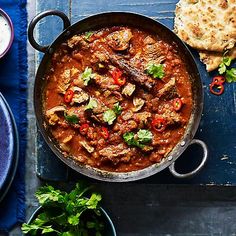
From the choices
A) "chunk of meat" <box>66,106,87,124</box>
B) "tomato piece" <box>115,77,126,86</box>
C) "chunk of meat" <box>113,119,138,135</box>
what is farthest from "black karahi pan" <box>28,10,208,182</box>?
"tomato piece" <box>115,77,126,86</box>

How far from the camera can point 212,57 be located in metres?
5.23

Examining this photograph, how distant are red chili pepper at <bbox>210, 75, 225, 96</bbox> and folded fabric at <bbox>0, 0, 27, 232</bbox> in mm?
1504

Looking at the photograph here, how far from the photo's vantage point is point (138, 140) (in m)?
4.98

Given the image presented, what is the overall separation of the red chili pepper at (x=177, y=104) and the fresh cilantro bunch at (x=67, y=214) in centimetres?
88

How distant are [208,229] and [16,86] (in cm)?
193

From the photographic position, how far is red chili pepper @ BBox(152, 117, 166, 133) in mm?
4988

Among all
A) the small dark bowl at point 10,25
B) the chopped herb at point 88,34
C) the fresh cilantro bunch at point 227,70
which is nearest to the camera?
the chopped herb at point 88,34

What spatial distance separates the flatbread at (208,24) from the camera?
16.9ft

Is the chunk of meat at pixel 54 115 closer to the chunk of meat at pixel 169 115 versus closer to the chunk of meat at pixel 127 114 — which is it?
the chunk of meat at pixel 127 114

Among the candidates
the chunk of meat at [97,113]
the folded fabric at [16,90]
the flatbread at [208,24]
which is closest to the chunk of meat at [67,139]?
the chunk of meat at [97,113]

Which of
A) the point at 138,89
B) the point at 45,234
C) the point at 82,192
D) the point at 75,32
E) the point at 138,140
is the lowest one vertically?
the point at 45,234

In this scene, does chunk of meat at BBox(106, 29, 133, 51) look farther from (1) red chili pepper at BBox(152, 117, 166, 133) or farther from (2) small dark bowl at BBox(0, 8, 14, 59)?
(2) small dark bowl at BBox(0, 8, 14, 59)

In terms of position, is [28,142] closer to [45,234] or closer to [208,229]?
[45,234]

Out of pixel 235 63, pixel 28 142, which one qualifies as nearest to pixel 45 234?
pixel 28 142
